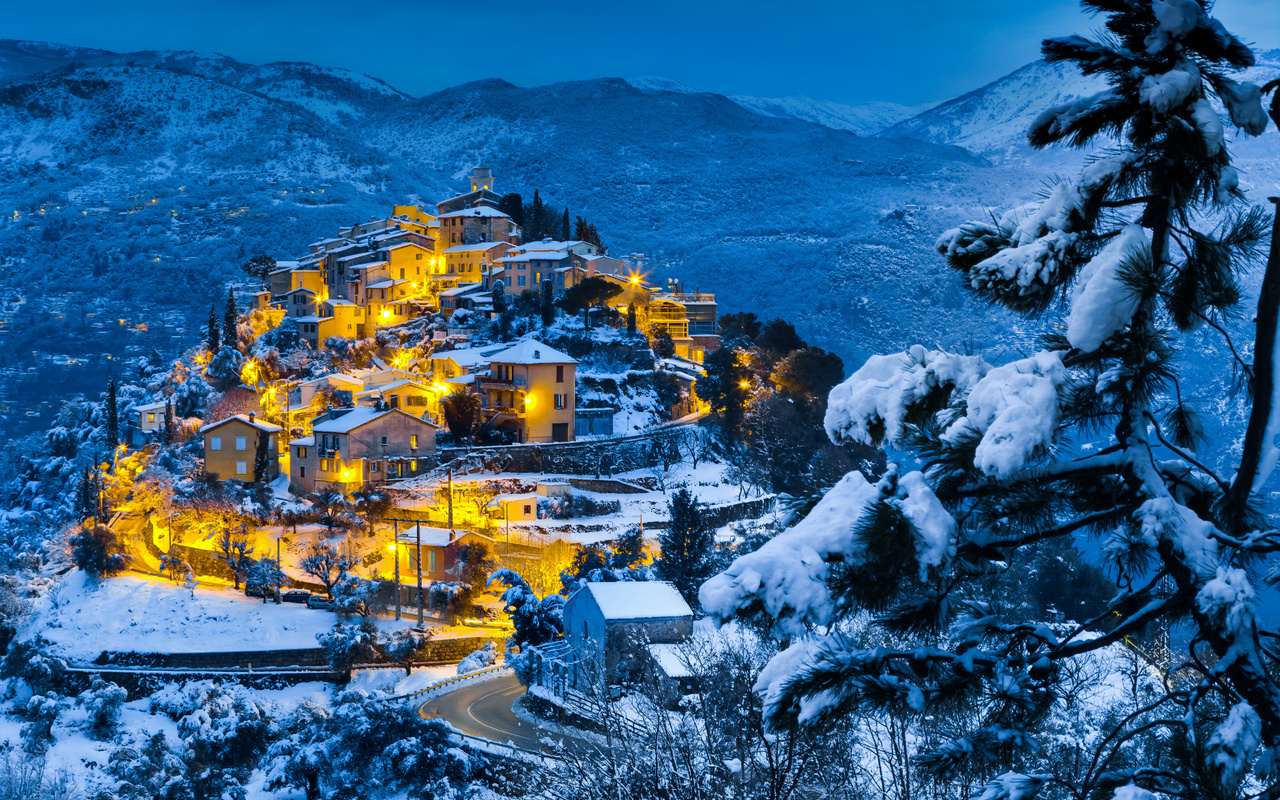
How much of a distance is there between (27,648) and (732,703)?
2095 centimetres

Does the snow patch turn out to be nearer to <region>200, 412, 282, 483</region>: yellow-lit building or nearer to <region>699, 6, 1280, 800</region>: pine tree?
<region>699, 6, 1280, 800</region>: pine tree

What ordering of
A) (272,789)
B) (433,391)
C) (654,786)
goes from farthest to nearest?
(433,391), (272,789), (654,786)

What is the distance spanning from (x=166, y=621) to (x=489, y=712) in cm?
1127

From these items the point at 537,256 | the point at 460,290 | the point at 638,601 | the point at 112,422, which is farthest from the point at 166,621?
the point at 537,256

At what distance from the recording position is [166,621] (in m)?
26.1

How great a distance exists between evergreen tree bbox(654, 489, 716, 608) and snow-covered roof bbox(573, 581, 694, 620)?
11.2 feet

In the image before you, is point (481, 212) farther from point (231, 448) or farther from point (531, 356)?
point (231, 448)

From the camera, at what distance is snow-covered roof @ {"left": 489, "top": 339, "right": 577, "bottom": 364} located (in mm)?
32656

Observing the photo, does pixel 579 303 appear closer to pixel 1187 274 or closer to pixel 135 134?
pixel 1187 274

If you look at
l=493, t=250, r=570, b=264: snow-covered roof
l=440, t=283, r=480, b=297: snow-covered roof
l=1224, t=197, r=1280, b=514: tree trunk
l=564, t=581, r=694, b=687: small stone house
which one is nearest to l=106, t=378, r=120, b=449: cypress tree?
l=440, t=283, r=480, b=297: snow-covered roof

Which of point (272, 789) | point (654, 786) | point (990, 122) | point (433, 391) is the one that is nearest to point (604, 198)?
point (990, 122)

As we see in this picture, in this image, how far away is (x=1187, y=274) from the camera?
2820 mm

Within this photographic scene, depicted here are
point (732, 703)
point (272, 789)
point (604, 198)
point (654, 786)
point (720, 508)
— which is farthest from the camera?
point (604, 198)

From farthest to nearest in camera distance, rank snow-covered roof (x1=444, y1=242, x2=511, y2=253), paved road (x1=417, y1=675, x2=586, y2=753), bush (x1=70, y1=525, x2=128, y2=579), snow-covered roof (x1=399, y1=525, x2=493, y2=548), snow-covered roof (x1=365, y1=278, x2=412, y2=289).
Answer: snow-covered roof (x1=444, y1=242, x2=511, y2=253) → snow-covered roof (x1=365, y1=278, x2=412, y2=289) → bush (x1=70, y1=525, x2=128, y2=579) → snow-covered roof (x1=399, y1=525, x2=493, y2=548) → paved road (x1=417, y1=675, x2=586, y2=753)
